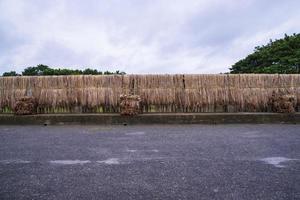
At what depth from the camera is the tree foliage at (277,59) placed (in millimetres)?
27516

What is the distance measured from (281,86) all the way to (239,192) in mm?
8290

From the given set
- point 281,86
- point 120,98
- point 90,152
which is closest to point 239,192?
point 90,152

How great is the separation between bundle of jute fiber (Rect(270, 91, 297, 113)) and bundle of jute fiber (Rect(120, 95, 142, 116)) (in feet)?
15.2

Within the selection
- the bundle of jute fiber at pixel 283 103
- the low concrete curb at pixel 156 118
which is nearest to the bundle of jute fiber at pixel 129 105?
the low concrete curb at pixel 156 118

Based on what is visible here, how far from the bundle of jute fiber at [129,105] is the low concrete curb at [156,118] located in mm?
171

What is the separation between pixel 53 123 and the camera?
Answer: 9.41m

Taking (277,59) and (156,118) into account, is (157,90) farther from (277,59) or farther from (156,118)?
(277,59)

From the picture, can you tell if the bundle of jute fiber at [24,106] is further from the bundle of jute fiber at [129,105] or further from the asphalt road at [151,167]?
the asphalt road at [151,167]

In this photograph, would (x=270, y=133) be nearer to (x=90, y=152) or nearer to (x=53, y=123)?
(x=90, y=152)

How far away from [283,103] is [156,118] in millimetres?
4177

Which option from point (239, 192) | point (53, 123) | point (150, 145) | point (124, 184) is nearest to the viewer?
point (239, 192)

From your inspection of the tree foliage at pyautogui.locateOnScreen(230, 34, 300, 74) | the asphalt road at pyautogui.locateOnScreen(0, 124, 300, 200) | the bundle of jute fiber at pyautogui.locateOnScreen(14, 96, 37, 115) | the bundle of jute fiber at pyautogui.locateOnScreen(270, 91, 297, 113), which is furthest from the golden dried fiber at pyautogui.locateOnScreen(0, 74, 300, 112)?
the tree foliage at pyautogui.locateOnScreen(230, 34, 300, 74)

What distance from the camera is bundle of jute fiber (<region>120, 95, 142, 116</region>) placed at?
30.6ft

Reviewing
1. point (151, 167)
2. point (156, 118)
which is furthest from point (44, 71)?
point (151, 167)
